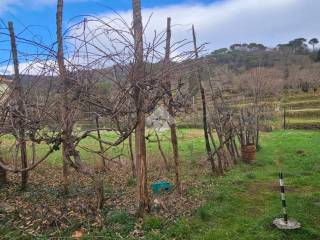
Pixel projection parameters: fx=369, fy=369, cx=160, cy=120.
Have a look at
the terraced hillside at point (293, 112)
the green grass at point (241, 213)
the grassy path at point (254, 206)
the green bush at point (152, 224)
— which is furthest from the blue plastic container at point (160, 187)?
the terraced hillside at point (293, 112)

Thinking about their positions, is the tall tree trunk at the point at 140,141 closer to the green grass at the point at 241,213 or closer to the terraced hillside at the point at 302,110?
the green grass at the point at 241,213

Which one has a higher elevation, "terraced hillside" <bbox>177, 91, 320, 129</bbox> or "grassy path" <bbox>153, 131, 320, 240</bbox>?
"terraced hillside" <bbox>177, 91, 320, 129</bbox>

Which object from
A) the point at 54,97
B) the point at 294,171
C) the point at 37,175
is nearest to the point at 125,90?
the point at 54,97

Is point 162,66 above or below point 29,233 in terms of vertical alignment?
above

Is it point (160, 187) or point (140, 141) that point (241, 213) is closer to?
point (160, 187)

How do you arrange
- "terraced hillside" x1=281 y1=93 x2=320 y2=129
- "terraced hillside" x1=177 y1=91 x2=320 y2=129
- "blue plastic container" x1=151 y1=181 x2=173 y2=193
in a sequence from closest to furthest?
"blue plastic container" x1=151 y1=181 x2=173 y2=193
"terraced hillside" x1=177 y1=91 x2=320 y2=129
"terraced hillside" x1=281 y1=93 x2=320 y2=129

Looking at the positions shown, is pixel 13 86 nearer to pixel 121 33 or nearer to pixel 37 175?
pixel 121 33

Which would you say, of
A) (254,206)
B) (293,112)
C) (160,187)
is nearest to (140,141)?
(160,187)

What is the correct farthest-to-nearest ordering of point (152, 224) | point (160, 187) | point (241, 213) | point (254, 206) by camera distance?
point (160, 187) → point (254, 206) → point (241, 213) → point (152, 224)

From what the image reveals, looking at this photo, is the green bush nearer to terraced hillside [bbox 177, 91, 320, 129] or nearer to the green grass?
the green grass

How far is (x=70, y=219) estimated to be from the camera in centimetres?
664

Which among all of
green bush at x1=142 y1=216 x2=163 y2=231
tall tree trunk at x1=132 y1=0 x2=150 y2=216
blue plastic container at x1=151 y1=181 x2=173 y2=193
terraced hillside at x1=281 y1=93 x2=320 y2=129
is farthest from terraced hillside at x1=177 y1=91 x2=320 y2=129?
green bush at x1=142 y1=216 x2=163 y2=231

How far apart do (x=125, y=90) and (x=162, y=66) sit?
2.34 ft

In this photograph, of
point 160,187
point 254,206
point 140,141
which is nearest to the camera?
point 140,141
